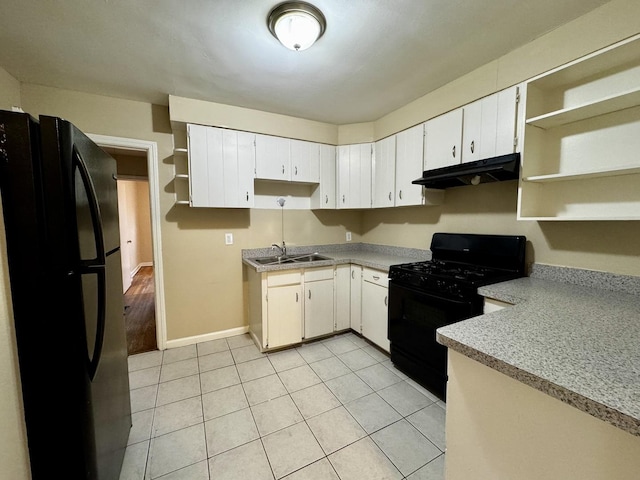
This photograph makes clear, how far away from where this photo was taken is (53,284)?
0.89 m

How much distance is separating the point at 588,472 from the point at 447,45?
2131 millimetres

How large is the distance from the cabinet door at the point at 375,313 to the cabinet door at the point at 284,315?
685mm

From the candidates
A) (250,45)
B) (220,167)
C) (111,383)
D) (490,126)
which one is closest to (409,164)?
(490,126)

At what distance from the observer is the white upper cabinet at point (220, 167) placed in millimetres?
2459

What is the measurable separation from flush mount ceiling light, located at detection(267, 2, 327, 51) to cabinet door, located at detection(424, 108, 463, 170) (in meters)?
1.24

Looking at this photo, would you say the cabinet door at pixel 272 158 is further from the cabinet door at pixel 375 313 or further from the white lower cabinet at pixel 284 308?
the cabinet door at pixel 375 313

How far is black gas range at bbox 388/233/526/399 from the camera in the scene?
1729 mm

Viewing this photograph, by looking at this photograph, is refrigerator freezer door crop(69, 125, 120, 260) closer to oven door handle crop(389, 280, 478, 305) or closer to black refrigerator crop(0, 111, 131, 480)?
black refrigerator crop(0, 111, 131, 480)

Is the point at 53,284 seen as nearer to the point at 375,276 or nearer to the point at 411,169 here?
the point at 375,276

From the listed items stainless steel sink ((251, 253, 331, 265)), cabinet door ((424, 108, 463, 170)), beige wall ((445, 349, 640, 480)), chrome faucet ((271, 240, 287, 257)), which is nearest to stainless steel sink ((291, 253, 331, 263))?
stainless steel sink ((251, 253, 331, 265))

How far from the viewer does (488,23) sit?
1507 millimetres

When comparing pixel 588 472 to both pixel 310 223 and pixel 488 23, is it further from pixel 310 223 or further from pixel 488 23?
pixel 310 223

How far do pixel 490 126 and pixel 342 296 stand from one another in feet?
6.65

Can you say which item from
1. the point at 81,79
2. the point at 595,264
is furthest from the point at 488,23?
the point at 81,79
